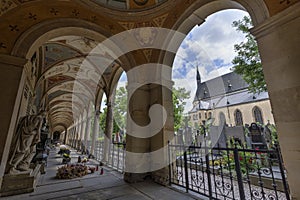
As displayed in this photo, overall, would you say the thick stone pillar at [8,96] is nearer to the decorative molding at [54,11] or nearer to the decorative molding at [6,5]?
the decorative molding at [6,5]

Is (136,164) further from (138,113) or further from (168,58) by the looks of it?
(168,58)

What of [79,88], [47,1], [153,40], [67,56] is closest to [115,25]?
[153,40]

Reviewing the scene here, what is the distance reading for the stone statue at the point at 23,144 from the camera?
3.22 meters

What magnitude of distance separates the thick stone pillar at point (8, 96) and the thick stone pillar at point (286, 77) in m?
4.81

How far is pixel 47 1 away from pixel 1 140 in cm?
334

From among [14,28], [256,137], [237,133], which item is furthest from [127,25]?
[237,133]

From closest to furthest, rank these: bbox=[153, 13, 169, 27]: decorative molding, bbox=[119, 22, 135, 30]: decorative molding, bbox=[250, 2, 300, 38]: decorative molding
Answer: bbox=[250, 2, 300, 38]: decorative molding → bbox=[153, 13, 169, 27]: decorative molding → bbox=[119, 22, 135, 30]: decorative molding

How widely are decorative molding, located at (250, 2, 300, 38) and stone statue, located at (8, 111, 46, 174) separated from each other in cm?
492

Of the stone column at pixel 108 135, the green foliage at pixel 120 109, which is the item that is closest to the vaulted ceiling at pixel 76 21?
the stone column at pixel 108 135

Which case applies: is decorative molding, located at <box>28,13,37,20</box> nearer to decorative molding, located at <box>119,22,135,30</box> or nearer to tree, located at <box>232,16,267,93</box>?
decorative molding, located at <box>119,22,135,30</box>

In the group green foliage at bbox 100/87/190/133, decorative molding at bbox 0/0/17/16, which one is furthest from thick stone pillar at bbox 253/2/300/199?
green foliage at bbox 100/87/190/133

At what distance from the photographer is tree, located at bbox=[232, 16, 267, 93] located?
6223 mm

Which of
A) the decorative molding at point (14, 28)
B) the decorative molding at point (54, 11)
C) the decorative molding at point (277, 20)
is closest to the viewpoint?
the decorative molding at point (277, 20)

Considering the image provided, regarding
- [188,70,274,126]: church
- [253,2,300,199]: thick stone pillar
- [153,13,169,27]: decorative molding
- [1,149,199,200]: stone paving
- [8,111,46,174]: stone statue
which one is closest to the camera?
[253,2,300,199]: thick stone pillar
